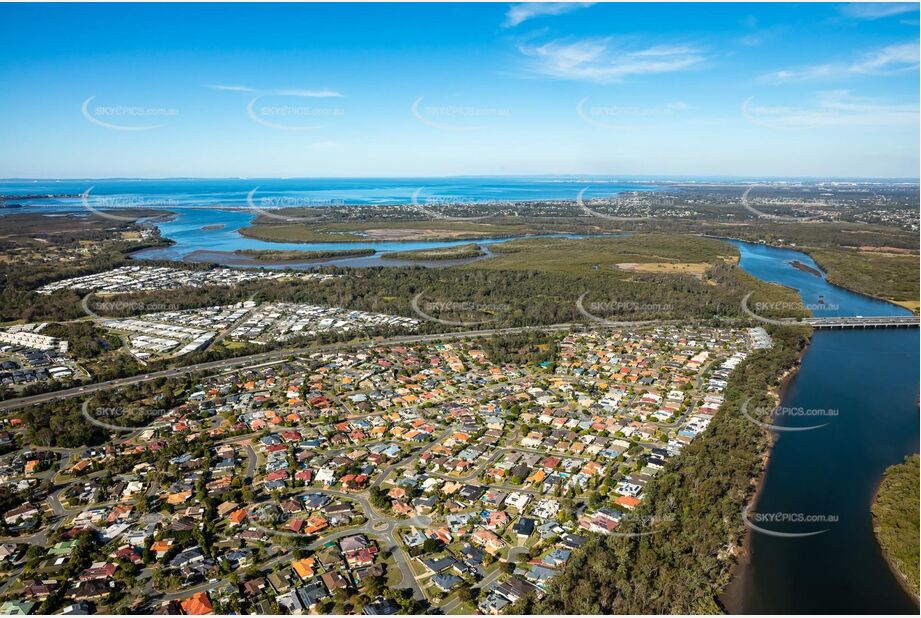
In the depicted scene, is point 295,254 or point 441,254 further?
point 441,254

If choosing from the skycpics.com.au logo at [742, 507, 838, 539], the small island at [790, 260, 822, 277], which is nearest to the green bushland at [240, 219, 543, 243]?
the small island at [790, 260, 822, 277]

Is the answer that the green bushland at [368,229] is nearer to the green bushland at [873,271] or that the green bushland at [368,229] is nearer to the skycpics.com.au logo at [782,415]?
the green bushland at [873,271]

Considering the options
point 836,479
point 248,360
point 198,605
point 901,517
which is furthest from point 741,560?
point 248,360

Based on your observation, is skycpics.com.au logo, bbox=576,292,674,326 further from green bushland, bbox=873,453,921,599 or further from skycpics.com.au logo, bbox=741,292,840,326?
green bushland, bbox=873,453,921,599

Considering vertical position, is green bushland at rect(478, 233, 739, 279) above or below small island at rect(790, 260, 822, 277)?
above

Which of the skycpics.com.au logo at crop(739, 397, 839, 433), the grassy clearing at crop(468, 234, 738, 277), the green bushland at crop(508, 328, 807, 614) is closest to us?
the green bushland at crop(508, 328, 807, 614)

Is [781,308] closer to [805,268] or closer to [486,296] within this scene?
[486,296]
